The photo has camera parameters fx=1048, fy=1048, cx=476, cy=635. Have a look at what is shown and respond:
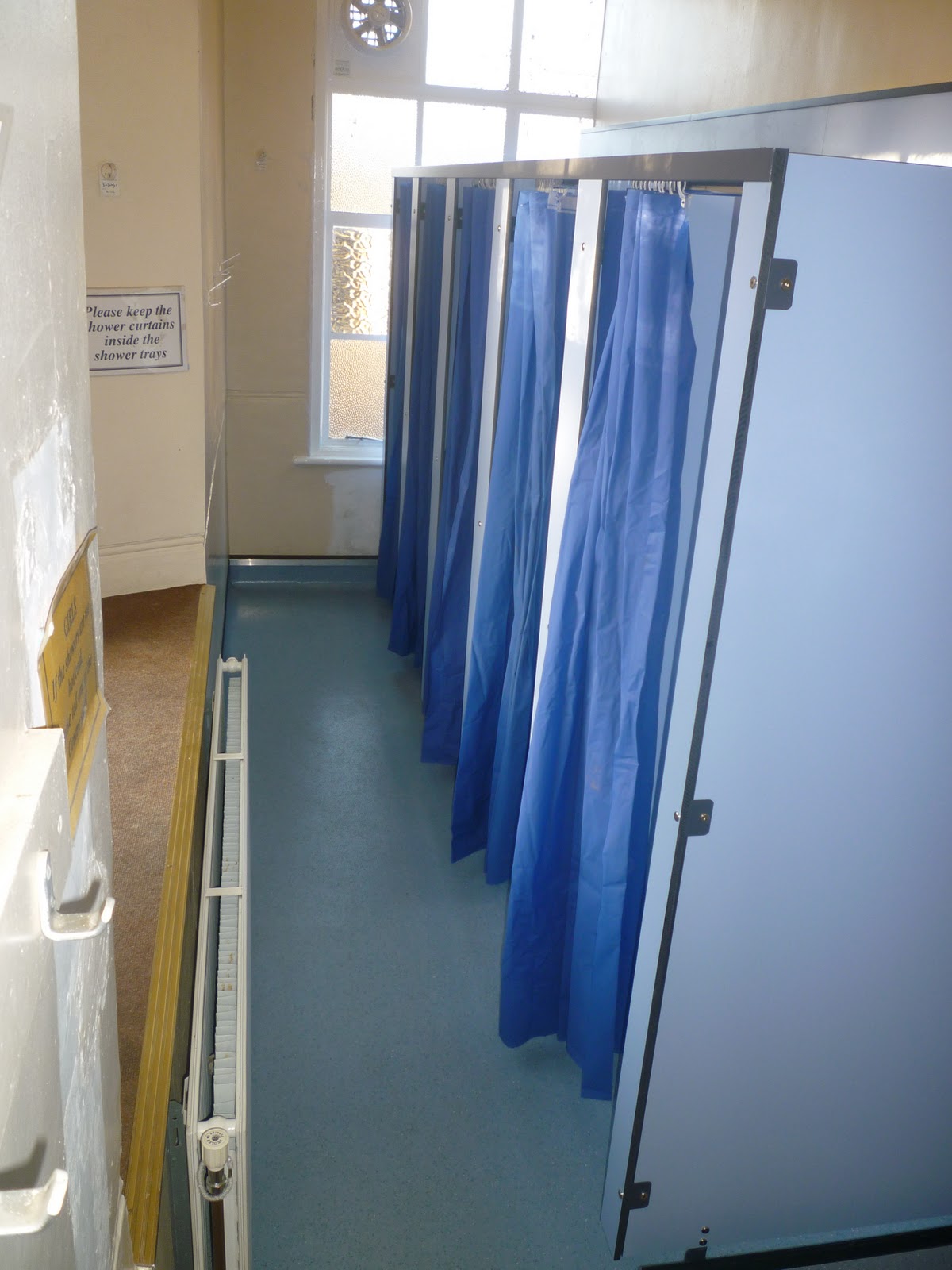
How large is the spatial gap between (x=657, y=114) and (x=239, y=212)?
5.87 feet

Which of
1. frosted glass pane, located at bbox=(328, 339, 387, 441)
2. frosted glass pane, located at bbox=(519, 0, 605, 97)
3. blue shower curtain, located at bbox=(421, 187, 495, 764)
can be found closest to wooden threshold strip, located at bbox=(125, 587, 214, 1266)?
blue shower curtain, located at bbox=(421, 187, 495, 764)

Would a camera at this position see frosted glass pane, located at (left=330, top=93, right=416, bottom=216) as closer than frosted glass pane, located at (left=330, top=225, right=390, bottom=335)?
Yes

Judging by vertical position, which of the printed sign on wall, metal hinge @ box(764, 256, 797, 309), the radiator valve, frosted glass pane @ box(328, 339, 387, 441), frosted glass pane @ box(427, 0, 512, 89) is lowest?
the radiator valve

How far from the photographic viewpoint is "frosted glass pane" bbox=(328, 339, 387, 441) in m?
4.96

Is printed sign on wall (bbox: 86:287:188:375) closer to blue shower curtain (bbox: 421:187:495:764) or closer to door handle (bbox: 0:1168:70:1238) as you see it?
blue shower curtain (bbox: 421:187:495:764)

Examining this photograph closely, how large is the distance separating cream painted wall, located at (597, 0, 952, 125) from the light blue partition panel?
1.32 meters

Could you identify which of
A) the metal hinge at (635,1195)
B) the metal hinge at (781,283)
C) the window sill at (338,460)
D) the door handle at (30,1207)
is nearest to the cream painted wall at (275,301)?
the window sill at (338,460)

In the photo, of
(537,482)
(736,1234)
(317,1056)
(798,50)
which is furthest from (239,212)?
(736,1234)

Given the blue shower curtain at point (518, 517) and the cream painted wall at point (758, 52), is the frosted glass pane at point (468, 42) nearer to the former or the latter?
the cream painted wall at point (758, 52)

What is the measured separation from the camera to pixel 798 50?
9.87 feet

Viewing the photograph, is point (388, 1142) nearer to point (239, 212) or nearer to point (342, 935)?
point (342, 935)

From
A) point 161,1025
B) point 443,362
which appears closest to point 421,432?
point 443,362

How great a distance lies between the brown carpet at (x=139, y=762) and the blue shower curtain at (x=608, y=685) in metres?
0.75

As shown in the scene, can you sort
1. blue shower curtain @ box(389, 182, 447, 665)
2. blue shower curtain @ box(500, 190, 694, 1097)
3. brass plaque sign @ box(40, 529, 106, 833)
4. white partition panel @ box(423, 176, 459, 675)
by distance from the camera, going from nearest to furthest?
brass plaque sign @ box(40, 529, 106, 833) → blue shower curtain @ box(500, 190, 694, 1097) → white partition panel @ box(423, 176, 459, 675) → blue shower curtain @ box(389, 182, 447, 665)
